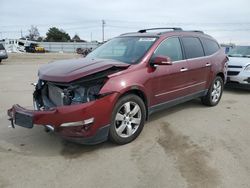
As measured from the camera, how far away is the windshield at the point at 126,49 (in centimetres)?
472

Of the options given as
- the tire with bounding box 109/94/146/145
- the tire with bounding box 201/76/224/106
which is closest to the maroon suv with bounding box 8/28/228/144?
the tire with bounding box 109/94/146/145

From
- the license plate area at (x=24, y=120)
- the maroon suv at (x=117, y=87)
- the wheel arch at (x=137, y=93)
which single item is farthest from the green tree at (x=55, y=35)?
the license plate area at (x=24, y=120)

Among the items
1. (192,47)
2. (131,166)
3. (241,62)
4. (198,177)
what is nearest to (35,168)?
(131,166)

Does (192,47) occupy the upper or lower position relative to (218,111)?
upper

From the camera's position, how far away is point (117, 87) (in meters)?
3.94

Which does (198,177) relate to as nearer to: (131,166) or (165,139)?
(131,166)

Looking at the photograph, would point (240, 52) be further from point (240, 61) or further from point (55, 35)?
point (55, 35)

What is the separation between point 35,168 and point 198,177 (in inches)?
80.1

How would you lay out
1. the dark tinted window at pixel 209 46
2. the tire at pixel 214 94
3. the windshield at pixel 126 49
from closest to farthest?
1. the windshield at pixel 126 49
2. the dark tinted window at pixel 209 46
3. the tire at pixel 214 94

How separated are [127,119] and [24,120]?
1.51 m

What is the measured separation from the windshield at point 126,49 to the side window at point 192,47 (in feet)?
3.10

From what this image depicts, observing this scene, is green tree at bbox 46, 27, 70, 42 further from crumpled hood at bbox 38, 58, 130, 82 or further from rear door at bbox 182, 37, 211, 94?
crumpled hood at bbox 38, 58, 130, 82

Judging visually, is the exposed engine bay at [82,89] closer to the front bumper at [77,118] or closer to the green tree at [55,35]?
the front bumper at [77,118]

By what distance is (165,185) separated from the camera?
3119mm
